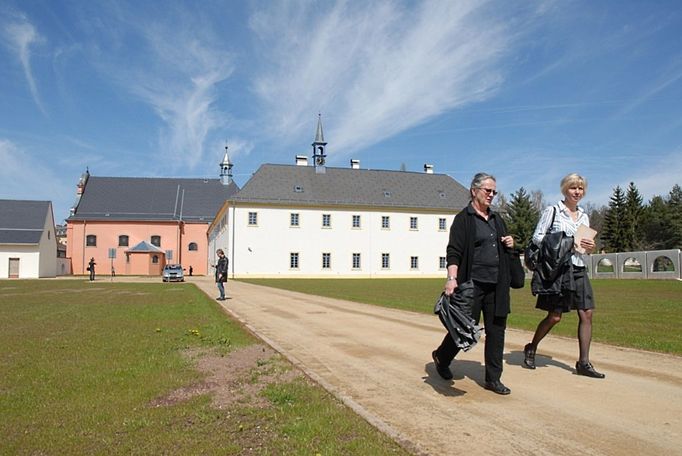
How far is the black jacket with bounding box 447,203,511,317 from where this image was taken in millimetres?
5652

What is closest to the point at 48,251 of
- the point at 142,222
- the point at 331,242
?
the point at 142,222

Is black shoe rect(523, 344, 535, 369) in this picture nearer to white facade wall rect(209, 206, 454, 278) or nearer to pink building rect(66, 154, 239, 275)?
white facade wall rect(209, 206, 454, 278)

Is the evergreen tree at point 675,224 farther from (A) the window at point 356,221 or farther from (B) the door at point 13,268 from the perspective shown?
(B) the door at point 13,268

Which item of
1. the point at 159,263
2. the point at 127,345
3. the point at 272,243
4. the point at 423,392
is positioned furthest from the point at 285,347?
the point at 159,263

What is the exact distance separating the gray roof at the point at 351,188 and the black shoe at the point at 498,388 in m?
52.5

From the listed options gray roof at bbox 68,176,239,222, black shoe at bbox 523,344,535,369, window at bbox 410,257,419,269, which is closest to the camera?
black shoe at bbox 523,344,535,369

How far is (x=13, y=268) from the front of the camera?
57812 millimetres

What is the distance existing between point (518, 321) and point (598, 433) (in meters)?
8.40

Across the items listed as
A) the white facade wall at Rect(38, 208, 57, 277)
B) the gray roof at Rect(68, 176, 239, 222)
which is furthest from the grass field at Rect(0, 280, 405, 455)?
the gray roof at Rect(68, 176, 239, 222)

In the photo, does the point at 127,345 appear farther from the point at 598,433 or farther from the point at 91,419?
the point at 598,433

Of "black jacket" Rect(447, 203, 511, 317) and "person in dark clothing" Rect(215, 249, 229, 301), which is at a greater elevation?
"black jacket" Rect(447, 203, 511, 317)

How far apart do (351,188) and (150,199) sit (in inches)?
1208

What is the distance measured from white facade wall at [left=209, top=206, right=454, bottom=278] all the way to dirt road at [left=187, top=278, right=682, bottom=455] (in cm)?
4754

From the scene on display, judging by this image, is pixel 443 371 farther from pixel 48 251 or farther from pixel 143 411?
pixel 48 251
